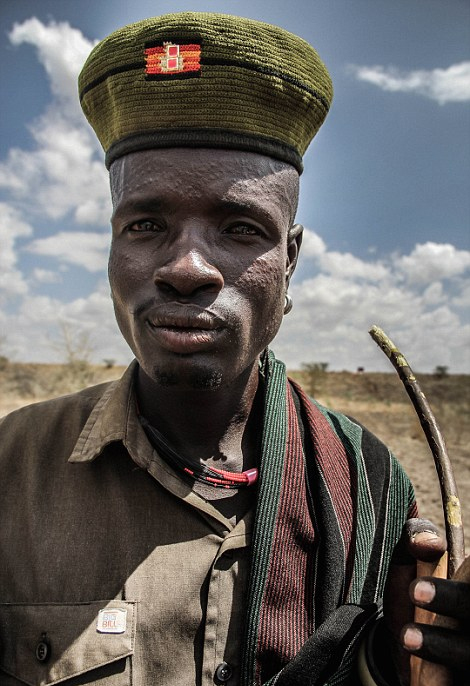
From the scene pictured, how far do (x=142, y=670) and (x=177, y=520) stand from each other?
1.30ft

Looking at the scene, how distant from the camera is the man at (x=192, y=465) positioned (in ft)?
5.40

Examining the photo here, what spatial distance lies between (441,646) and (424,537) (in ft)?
1.09

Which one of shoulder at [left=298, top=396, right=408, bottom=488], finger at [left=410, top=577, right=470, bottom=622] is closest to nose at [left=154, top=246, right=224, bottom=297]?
shoulder at [left=298, top=396, right=408, bottom=488]

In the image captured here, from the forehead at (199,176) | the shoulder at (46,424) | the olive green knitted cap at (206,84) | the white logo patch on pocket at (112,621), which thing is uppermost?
the olive green knitted cap at (206,84)

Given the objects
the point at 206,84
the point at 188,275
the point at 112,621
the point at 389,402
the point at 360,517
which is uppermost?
the point at 389,402

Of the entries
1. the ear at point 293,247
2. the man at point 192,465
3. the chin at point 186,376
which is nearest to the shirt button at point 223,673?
the man at point 192,465

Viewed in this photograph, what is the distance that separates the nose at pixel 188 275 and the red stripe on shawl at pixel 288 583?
662mm

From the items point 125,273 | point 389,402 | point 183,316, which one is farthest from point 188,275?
point 389,402

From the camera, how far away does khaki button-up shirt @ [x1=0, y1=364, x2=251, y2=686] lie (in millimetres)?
1640

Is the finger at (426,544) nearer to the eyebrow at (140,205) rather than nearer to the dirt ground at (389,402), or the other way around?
the eyebrow at (140,205)

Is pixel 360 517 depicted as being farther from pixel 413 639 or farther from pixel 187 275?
pixel 187 275

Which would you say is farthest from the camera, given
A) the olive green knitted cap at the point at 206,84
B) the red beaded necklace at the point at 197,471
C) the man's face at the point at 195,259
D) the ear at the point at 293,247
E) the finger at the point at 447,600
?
the ear at the point at 293,247

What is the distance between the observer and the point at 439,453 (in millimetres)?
1706

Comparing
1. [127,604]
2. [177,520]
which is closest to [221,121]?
[177,520]
